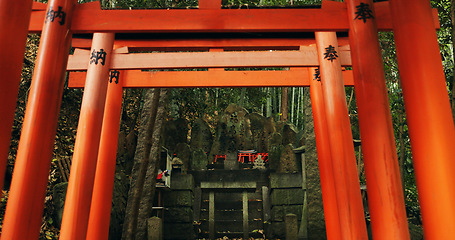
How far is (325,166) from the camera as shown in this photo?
554 centimetres

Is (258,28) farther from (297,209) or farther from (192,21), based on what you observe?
(297,209)

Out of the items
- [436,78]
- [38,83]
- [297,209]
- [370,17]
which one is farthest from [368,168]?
[297,209]

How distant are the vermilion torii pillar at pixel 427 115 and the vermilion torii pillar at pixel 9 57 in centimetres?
296

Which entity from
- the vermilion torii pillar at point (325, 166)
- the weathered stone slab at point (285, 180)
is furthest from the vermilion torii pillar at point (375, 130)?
the weathered stone slab at point (285, 180)

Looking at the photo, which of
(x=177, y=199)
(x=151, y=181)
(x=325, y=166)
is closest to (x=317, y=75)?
(x=325, y=166)

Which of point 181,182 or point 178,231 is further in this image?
point 181,182

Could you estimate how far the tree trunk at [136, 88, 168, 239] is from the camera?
26.6ft

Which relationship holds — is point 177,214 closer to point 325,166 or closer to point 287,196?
point 287,196

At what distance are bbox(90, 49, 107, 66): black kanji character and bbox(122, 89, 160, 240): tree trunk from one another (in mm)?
3017

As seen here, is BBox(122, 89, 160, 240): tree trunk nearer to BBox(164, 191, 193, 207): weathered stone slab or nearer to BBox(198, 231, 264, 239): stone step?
BBox(164, 191, 193, 207): weathered stone slab

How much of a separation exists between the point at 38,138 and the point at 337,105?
348 centimetres

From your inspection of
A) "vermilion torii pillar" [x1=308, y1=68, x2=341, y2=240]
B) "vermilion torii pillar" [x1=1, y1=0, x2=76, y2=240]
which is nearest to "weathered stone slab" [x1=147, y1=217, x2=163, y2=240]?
"vermilion torii pillar" [x1=308, y1=68, x2=341, y2=240]

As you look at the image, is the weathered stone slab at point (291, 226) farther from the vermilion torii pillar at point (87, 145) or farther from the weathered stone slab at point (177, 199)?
the vermilion torii pillar at point (87, 145)

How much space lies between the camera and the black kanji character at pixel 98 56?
185 inches
